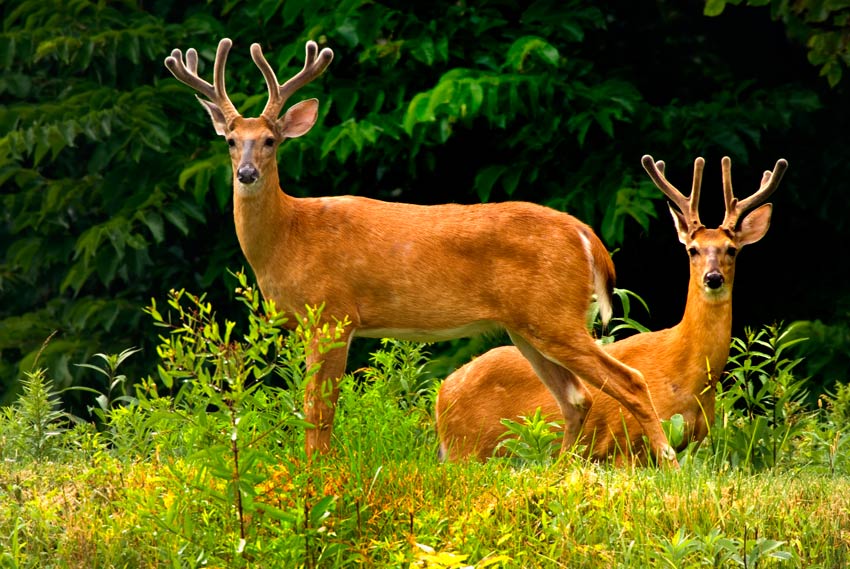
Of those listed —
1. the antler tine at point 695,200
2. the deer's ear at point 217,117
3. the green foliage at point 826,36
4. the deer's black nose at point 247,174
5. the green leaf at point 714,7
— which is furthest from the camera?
the green foliage at point 826,36

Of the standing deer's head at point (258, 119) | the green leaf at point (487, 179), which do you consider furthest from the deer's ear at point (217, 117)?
the green leaf at point (487, 179)

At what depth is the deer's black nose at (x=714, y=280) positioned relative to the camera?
6.08 meters

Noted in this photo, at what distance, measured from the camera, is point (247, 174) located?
5855mm

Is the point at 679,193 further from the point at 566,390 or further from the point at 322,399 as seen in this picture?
the point at 322,399

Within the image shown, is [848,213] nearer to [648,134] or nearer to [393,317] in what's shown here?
[648,134]

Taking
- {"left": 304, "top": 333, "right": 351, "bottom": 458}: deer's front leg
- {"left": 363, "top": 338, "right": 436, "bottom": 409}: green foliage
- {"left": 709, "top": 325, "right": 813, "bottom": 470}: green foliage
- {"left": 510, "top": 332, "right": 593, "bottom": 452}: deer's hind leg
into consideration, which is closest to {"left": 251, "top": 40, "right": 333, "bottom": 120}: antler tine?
{"left": 304, "top": 333, "right": 351, "bottom": 458}: deer's front leg

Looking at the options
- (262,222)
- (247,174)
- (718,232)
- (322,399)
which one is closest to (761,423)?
(718,232)

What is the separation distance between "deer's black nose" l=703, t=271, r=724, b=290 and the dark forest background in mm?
2150

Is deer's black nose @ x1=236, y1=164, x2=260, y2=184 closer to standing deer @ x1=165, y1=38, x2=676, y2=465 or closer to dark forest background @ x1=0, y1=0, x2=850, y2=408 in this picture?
standing deer @ x1=165, y1=38, x2=676, y2=465

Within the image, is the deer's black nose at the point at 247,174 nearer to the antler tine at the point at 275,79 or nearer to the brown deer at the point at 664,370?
the antler tine at the point at 275,79

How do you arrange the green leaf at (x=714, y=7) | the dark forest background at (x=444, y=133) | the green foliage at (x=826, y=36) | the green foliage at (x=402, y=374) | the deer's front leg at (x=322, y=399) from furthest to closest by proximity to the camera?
the dark forest background at (x=444, y=133)
the green foliage at (x=826, y=36)
the green leaf at (x=714, y=7)
the green foliage at (x=402, y=374)
the deer's front leg at (x=322, y=399)

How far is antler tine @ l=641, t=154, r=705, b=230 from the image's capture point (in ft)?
20.7

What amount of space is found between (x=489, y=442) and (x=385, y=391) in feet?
2.20

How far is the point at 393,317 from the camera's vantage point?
19.6ft
